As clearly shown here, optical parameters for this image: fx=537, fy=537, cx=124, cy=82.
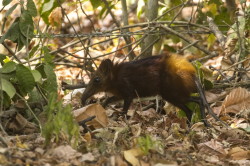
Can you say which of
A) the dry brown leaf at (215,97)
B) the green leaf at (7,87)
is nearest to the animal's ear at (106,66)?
the dry brown leaf at (215,97)

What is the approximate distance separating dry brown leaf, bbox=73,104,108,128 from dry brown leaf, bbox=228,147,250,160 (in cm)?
→ 122

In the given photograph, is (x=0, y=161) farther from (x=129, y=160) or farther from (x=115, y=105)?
(x=115, y=105)

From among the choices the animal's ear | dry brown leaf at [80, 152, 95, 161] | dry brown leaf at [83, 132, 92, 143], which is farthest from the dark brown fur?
dry brown leaf at [80, 152, 95, 161]

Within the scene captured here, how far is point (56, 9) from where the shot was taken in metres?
7.09

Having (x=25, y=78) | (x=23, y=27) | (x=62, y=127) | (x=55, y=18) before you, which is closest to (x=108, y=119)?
(x=25, y=78)

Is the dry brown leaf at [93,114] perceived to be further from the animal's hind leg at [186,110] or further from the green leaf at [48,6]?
the green leaf at [48,6]

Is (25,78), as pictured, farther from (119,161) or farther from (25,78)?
(119,161)

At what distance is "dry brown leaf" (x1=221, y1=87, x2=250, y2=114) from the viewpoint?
6.11 metres

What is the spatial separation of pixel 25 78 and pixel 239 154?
1909mm

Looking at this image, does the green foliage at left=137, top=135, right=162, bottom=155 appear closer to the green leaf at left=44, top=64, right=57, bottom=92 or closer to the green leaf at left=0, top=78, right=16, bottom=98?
the green leaf at left=0, top=78, right=16, bottom=98

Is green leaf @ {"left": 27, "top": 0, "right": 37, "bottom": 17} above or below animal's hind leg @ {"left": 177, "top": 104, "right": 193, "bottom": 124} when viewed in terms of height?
above

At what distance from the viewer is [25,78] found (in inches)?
181

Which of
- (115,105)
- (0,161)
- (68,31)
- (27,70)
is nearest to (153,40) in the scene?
(115,105)

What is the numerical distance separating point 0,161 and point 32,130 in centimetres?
139
